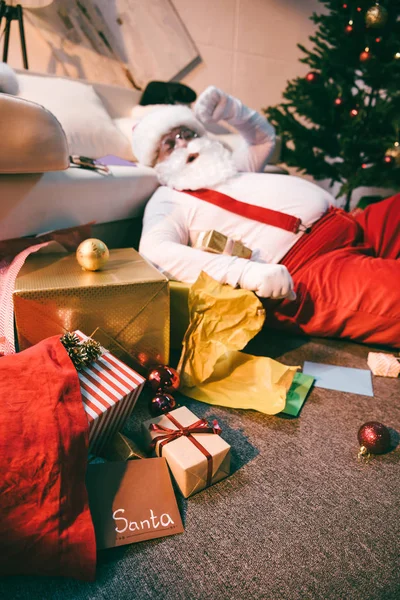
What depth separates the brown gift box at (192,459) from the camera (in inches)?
30.5

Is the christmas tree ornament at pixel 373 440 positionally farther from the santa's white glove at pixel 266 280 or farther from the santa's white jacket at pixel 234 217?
the santa's white jacket at pixel 234 217

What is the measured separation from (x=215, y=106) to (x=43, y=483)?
1.60 meters

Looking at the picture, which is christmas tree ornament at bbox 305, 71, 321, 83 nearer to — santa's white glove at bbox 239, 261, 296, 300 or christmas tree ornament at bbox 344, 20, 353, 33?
christmas tree ornament at bbox 344, 20, 353, 33

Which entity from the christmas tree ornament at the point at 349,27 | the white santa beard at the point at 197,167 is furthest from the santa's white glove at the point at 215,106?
the christmas tree ornament at the point at 349,27

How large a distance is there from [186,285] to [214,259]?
0.13m

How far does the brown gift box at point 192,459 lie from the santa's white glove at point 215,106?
1.37 meters

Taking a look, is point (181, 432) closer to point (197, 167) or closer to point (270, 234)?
point (270, 234)

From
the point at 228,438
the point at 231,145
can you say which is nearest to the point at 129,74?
the point at 231,145

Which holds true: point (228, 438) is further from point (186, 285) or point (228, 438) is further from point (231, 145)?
point (231, 145)

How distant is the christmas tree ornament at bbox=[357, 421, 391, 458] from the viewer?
0.91 m

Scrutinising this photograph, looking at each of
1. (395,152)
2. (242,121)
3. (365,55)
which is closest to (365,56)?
(365,55)

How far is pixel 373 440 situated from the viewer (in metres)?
0.91

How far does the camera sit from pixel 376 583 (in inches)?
25.9

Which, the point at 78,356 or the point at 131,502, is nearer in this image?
the point at 131,502
